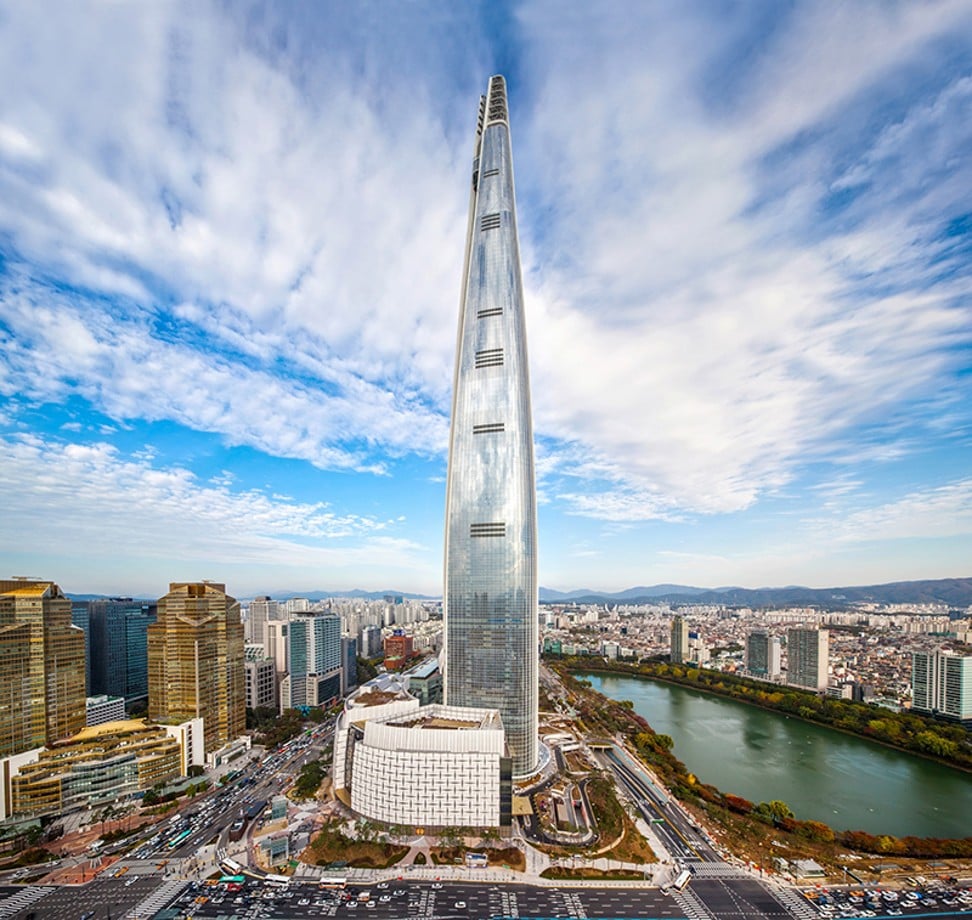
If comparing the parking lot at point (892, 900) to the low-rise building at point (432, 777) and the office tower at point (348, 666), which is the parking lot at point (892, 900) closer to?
the low-rise building at point (432, 777)

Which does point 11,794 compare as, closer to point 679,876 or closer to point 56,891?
point 56,891

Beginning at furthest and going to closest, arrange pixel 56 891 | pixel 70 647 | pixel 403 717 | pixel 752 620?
1. pixel 752 620
2. pixel 70 647
3. pixel 403 717
4. pixel 56 891

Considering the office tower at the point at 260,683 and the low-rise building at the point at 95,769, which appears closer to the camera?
the low-rise building at the point at 95,769

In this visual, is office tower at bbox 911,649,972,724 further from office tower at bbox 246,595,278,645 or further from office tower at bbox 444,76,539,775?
office tower at bbox 246,595,278,645

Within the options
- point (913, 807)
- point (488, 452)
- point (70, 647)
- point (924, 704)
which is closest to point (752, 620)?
point (924, 704)

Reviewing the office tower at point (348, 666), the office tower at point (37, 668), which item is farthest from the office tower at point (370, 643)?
the office tower at point (37, 668)

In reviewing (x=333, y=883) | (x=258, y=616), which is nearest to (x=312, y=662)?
(x=258, y=616)

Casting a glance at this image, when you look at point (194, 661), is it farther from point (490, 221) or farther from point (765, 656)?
point (765, 656)
